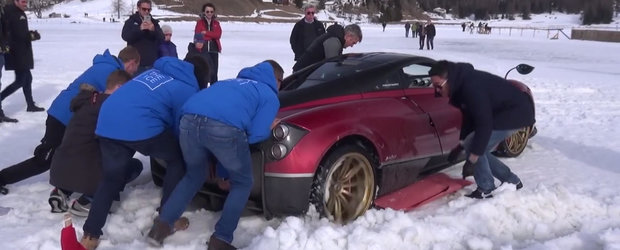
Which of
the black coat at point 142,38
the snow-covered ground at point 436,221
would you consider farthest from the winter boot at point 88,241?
the black coat at point 142,38

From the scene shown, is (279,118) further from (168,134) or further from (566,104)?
(566,104)

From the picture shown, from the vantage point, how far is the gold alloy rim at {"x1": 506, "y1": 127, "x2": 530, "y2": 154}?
649cm

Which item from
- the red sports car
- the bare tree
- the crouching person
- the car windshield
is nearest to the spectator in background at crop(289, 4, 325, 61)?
the red sports car

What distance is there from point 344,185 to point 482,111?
1.23 metres

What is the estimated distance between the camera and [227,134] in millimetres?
3594

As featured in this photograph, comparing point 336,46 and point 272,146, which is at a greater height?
point 336,46

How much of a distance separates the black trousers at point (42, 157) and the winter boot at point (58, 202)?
16.2 inches

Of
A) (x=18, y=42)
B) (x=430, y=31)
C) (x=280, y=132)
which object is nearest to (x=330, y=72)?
(x=280, y=132)

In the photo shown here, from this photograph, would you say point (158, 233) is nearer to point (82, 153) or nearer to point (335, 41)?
point (82, 153)

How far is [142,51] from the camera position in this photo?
7.48 m

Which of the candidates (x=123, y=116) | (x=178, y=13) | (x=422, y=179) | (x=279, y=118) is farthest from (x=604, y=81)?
(x=178, y=13)

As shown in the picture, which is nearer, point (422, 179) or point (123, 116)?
point (123, 116)

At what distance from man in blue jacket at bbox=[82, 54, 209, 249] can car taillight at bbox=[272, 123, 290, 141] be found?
67cm

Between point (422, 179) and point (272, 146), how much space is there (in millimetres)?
1892
